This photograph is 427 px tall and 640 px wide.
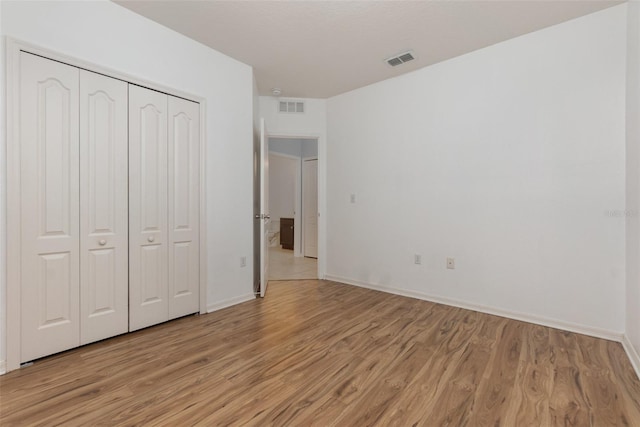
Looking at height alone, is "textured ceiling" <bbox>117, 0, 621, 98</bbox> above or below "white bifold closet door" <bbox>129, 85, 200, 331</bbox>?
above

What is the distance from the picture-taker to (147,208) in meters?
2.57

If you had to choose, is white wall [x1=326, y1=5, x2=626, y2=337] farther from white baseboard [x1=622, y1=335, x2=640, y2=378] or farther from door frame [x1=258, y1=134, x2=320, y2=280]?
door frame [x1=258, y1=134, x2=320, y2=280]

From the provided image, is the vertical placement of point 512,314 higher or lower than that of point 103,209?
lower

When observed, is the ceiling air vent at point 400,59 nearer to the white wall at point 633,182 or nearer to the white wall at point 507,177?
the white wall at point 507,177

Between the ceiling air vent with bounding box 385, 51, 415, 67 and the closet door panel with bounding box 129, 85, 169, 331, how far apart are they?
231cm

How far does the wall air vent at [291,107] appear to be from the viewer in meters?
4.31

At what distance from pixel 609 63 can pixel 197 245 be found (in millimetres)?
3870

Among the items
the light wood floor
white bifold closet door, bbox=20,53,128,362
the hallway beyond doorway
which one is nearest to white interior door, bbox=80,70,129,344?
white bifold closet door, bbox=20,53,128,362

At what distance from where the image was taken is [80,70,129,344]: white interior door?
221 cm

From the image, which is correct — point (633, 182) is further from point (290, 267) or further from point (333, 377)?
point (290, 267)

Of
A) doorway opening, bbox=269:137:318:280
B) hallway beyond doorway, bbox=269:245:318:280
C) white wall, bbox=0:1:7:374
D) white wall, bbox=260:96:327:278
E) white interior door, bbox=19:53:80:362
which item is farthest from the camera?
doorway opening, bbox=269:137:318:280

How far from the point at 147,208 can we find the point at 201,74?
4.61 ft

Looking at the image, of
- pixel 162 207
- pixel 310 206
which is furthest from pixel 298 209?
→ pixel 162 207

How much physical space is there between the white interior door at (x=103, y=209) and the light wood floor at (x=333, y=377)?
0.79 ft
